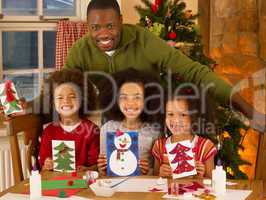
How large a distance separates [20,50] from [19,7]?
330 millimetres

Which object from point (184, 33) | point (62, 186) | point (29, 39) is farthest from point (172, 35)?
point (62, 186)

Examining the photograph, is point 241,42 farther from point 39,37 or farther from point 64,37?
point 39,37

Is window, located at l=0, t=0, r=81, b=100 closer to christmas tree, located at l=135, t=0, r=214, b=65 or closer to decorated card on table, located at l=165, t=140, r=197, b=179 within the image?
christmas tree, located at l=135, t=0, r=214, b=65

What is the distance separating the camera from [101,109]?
2596mm

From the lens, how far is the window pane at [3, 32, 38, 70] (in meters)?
3.93

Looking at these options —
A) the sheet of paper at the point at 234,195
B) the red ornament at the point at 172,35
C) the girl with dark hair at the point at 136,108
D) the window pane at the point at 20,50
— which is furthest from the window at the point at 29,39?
the sheet of paper at the point at 234,195

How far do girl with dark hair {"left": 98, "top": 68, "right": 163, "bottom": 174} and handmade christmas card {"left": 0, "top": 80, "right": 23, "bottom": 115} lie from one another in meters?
0.43

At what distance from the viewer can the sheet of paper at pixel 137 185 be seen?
1.96 metres

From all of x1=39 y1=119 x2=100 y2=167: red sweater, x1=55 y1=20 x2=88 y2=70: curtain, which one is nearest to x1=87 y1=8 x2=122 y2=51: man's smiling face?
x1=39 y1=119 x2=100 y2=167: red sweater

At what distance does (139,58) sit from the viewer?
272cm

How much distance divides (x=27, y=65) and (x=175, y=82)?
1509 mm

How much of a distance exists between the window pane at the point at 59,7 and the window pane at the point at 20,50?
204mm

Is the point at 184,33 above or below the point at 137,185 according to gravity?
above

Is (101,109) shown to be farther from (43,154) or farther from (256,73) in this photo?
(256,73)
